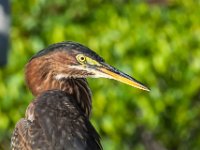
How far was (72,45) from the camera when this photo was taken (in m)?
6.97

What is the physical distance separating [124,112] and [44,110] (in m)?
3.47

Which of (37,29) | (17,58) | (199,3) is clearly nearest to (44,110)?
(17,58)

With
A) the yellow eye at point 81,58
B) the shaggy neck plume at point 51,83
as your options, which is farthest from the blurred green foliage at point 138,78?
the yellow eye at point 81,58

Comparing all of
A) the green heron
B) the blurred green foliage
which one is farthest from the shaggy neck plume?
the blurred green foliage

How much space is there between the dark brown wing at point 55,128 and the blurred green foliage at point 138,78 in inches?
99.2

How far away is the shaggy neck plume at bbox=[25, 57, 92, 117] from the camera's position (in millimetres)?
7168

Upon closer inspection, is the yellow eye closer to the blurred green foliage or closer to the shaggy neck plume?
the shaggy neck plume

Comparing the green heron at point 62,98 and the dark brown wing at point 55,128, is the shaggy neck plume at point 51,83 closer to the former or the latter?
the green heron at point 62,98

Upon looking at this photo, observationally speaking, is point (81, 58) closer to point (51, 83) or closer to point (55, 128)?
point (51, 83)

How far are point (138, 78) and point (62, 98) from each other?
334 centimetres

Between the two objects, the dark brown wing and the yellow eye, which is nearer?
the dark brown wing

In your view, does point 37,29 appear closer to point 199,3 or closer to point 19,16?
point 19,16

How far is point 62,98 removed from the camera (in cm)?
691

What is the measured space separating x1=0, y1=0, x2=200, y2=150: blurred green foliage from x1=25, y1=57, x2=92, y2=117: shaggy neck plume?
2.13 meters
